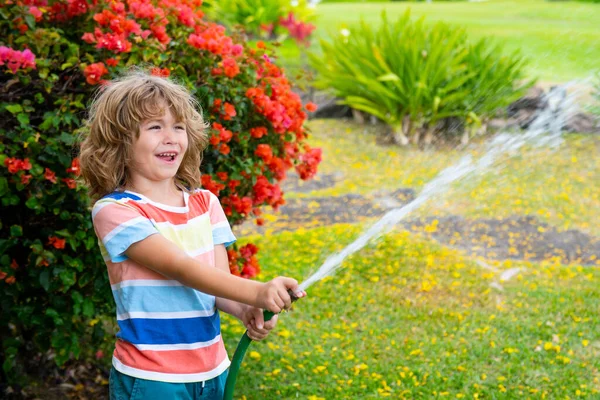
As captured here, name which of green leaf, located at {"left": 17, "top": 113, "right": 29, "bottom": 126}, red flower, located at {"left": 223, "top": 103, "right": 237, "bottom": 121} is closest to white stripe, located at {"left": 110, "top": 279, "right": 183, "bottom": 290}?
green leaf, located at {"left": 17, "top": 113, "right": 29, "bottom": 126}

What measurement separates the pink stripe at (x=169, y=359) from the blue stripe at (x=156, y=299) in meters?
0.10

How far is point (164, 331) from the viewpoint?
6.36ft

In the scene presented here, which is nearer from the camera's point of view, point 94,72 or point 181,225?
point 181,225

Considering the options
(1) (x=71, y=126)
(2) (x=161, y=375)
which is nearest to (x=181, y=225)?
(2) (x=161, y=375)

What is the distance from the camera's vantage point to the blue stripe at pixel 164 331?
1.93 metres

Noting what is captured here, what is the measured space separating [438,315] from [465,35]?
18.4 feet

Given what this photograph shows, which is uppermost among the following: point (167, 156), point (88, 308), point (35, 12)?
point (35, 12)

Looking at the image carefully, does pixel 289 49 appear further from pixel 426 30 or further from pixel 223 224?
pixel 223 224

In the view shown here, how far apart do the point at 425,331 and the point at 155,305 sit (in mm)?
2926

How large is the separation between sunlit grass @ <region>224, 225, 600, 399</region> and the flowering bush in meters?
0.82

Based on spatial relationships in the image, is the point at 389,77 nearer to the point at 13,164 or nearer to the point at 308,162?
the point at 308,162

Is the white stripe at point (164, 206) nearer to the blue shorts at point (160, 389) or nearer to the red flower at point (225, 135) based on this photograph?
the blue shorts at point (160, 389)

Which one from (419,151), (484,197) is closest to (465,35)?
(419,151)

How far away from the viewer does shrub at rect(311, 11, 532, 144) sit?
29.9ft
